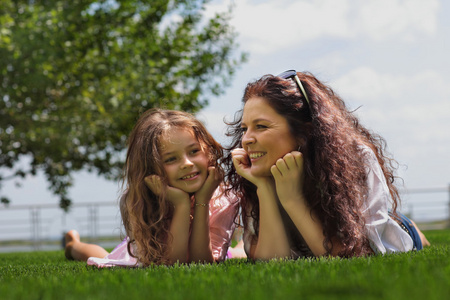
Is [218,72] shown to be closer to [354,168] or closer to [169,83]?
[169,83]

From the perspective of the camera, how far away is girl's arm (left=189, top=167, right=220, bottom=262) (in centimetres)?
404

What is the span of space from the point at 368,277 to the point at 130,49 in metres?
11.0

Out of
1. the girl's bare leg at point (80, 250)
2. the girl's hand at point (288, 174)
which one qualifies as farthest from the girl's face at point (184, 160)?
the girl's bare leg at point (80, 250)

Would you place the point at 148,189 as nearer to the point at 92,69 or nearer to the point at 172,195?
the point at 172,195

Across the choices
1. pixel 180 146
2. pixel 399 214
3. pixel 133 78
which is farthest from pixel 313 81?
pixel 133 78

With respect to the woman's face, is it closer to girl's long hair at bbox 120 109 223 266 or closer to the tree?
girl's long hair at bbox 120 109 223 266

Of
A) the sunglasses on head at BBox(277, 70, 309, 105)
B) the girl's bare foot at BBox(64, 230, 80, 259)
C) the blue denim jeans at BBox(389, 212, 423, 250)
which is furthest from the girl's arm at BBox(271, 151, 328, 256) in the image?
the girl's bare foot at BBox(64, 230, 80, 259)

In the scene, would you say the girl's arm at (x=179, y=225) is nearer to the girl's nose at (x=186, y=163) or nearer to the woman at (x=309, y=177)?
the girl's nose at (x=186, y=163)

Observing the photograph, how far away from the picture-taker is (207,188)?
13.3 feet

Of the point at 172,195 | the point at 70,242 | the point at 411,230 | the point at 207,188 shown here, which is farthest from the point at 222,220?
the point at 70,242

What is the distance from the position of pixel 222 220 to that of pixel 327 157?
1.28 m

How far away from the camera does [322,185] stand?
3.60 meters

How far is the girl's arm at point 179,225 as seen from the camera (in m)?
3.96

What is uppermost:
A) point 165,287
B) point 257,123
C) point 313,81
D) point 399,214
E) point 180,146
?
point 313,81
